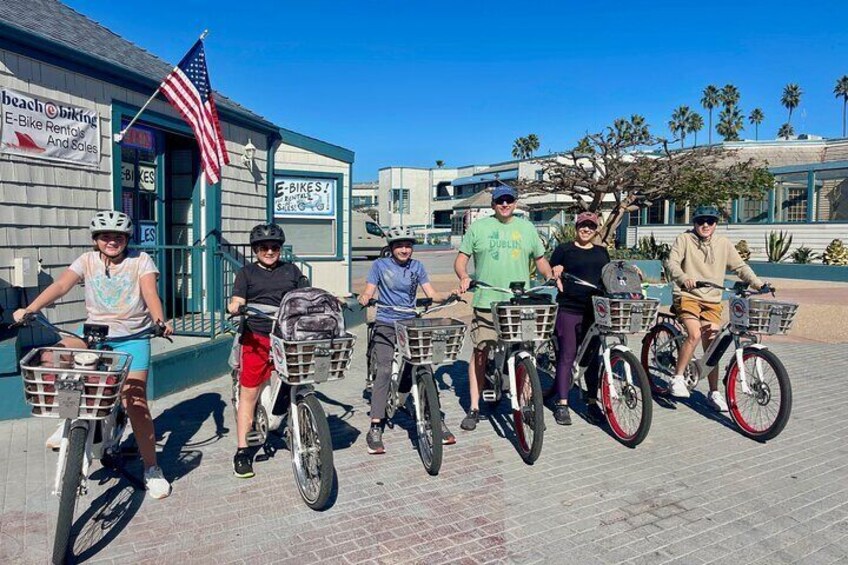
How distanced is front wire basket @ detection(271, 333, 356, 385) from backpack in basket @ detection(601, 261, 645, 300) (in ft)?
7.94

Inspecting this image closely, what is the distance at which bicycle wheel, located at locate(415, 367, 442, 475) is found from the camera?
4.51m


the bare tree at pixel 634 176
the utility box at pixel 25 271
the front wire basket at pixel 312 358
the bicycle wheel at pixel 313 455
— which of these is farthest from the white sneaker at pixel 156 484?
the bare tree at pixel 634 176

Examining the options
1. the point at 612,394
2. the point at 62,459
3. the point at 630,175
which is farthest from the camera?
the point at 630,175

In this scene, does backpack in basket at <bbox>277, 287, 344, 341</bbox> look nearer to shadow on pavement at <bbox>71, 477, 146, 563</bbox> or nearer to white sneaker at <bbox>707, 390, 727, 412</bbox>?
shadow on pavement at <bbox>71, 477, 146, 563</bbox>

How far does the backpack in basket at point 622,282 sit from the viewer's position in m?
5.36

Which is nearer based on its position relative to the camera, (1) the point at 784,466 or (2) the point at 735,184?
(1) the point at 784,466

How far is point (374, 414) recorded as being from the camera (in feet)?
16.9

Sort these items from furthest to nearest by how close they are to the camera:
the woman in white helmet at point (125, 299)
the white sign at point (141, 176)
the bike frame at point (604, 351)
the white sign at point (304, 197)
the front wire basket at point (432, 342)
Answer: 1. the white sign at point (304, 197)
2. the white sign at point (141, 176)
3. the bike frame at point (604, 351)
4. the front wire basket at point (432, 342)
5. the woman in white helmet at point (125, 299)

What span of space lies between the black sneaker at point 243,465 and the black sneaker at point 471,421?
6.12 ft

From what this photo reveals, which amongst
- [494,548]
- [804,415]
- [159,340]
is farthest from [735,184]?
[494,548]

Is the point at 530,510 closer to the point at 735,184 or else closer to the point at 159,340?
the point at 159,340

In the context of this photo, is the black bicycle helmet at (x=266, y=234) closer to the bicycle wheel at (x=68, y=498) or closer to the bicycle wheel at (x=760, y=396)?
the bicycle wheel at (x=68, y=498)

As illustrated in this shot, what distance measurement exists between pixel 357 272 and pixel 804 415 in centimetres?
1971

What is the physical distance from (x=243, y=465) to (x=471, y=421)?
199 centimetres
